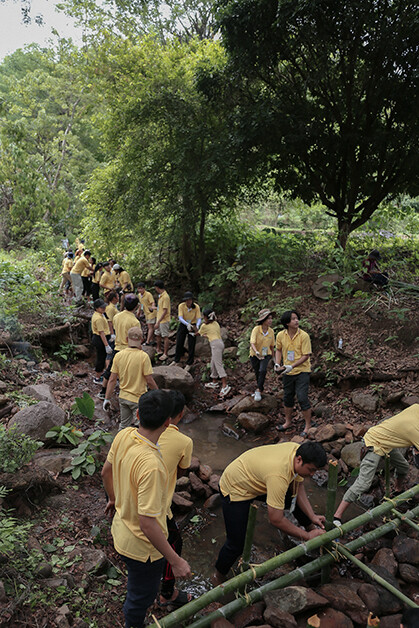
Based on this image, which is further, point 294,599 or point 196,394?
point 196,394

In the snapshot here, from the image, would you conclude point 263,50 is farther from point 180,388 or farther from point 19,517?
point 19,517

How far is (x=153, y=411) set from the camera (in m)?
2.65

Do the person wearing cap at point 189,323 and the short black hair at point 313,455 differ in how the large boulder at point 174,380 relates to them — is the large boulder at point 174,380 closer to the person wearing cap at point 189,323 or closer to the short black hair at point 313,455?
the person wearing cap at point 189,323

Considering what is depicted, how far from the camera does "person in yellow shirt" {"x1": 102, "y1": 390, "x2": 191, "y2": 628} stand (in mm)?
2488

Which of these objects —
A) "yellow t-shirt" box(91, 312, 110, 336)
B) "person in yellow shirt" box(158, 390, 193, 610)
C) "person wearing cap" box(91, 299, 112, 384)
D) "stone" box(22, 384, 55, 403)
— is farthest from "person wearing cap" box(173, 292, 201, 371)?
"person in yellow shirt" box(158, 390, 193, 610)

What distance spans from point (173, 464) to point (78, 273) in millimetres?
9216

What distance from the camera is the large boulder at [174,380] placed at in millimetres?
7840

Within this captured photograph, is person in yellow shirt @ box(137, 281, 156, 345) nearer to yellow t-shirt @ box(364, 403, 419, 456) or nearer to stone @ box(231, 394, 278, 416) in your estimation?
stone @ box(231, 394, 278, 416)

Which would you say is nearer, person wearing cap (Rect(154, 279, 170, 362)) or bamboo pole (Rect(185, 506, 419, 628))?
bamboo pole (Rect(185, 506, 419, 628))

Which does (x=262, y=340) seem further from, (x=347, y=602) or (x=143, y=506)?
(x=143, y=506)

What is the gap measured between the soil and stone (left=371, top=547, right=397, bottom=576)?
2.09 meters

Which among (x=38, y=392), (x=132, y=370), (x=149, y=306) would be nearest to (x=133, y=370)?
(x=132, y=370)

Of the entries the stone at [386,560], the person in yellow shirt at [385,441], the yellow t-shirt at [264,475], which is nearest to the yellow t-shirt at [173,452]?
the yellow t-shirt at [264,475]

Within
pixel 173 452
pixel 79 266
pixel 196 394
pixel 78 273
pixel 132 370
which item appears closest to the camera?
pixel 173 452
